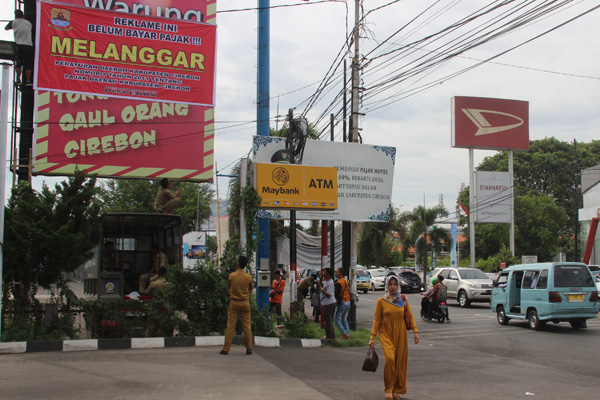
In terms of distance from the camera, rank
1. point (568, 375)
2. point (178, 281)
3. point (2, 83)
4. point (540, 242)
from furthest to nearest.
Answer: point (540, 242), point (178, 281), point (2, 83), point (568, 375)

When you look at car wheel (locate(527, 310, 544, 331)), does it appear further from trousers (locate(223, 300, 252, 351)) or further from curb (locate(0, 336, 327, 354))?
trousers (locate(223, 300, 252, 351))

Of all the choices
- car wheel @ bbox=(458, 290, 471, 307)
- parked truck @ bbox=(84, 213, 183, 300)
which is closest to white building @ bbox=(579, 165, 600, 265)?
car wheel @ bbox=(458, 290, 471, 307)

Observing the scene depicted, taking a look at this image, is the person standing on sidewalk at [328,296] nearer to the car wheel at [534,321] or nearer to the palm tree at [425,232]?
the car wheel at [534,321]

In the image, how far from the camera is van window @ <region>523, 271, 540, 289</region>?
16281 millimetres

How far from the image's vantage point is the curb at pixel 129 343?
10.2m

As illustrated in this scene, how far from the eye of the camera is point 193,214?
192ft

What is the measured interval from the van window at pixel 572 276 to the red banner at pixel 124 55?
11.0 m

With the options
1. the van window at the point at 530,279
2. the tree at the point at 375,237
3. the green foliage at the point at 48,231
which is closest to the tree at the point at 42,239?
the green foliage at the point at 48,231

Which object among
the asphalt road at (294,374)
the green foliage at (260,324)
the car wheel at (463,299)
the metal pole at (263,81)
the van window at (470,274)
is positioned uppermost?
the metal pole at (263,81)

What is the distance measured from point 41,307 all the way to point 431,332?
10264 mm

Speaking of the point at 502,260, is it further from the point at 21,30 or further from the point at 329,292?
the point at 21,30

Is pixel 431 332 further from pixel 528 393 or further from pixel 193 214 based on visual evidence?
pixel 193 214

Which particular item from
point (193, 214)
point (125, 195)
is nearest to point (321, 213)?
point (125, 195)

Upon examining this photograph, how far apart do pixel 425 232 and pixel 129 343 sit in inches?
1415
